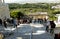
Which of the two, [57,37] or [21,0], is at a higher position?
[21,0]

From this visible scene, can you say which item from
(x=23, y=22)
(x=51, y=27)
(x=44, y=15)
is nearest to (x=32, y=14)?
(x=44, y=15)

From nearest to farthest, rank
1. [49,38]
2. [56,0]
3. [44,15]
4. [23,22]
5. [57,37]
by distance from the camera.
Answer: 1. [57,37]
2. [56,0]
3. [49,38]
4. [23,22]
5. [44,15]

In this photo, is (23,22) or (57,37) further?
(23,22)

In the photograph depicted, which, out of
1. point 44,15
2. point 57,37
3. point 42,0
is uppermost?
point 42,0

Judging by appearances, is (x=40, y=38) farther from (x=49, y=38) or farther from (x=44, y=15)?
(x=44, y=15)

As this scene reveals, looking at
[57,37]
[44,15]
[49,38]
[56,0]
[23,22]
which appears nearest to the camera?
[57,37]

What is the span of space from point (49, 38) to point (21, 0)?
7.56ft

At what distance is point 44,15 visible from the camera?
119 feet

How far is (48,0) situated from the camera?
888cm

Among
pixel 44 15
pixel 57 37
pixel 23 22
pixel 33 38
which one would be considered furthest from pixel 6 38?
pixel 44 15

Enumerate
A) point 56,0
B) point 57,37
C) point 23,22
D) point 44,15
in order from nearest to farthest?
point 57,37 → point 56,0 → point 23,22 → point 44,15

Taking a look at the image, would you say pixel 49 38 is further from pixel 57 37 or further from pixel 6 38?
pixel 57 37

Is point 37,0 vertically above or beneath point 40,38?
above

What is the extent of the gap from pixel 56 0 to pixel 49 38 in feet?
7.30
